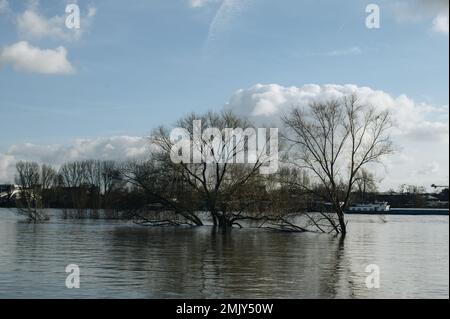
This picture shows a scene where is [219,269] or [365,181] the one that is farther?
[365,181]

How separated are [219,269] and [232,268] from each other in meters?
0.63

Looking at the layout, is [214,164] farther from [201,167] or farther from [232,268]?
[232,268]

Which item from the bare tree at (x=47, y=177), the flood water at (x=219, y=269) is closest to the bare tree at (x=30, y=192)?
the bare tree at (x=47, y=177)

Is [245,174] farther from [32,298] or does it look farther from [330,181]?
[32,298]

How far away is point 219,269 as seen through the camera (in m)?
20.8

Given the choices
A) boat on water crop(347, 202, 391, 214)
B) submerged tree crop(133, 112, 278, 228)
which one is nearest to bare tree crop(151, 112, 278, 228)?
submerged tree crop(133, 112, 278, 228)

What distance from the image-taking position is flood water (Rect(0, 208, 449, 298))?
16.0m

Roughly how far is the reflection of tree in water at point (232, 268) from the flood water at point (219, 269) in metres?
0.03

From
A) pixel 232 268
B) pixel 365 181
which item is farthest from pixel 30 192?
pixel 232 268

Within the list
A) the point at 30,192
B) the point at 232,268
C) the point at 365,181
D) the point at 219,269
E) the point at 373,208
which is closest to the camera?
the point at 219,269

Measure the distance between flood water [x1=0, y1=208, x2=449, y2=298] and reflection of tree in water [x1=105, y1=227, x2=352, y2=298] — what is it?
3 cm

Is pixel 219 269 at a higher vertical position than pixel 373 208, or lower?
lower

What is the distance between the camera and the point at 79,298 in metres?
14.6

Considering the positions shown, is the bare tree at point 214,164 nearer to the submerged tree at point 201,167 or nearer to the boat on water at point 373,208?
the submerged tree at point 201,167
